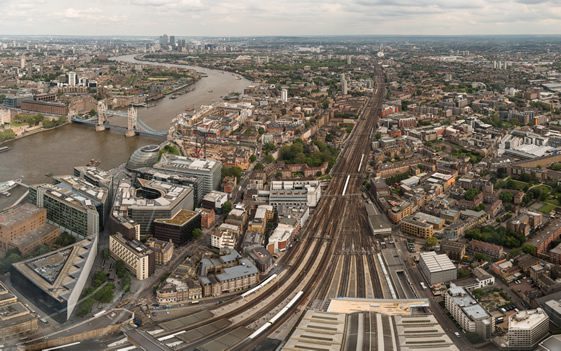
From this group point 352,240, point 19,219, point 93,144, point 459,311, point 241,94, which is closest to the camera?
point 459,311

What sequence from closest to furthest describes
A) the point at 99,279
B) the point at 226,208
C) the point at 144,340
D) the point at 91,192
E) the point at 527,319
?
the point at 144,340 → the point at 527,319 → the point at 99,279 → the point at 91,192 → the point at 226,208

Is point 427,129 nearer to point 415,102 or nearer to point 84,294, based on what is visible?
point 415,102

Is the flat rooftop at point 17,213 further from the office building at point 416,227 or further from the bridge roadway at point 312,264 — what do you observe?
the office building at point 416,227

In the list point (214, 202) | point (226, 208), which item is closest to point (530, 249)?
point (226, 208)

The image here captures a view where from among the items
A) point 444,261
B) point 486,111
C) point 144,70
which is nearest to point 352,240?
point 444,261

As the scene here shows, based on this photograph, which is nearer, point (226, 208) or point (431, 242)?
point (431, 242)

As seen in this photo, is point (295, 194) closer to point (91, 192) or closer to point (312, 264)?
point (312, 264)
